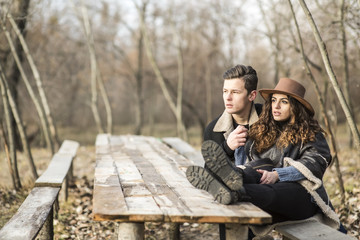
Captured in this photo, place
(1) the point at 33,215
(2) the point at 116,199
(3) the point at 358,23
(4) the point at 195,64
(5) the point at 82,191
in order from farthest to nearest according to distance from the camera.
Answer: (4) the point at 195,64, (5) the point at 82,191, (3) the point at 358,23, (1) the point at 33,215, (2) the point at 116,199

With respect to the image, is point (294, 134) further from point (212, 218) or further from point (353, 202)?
point (353, 202)

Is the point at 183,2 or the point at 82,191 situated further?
the point at 183,2

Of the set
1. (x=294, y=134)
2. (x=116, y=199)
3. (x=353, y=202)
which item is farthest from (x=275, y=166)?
(x=353, y=202)

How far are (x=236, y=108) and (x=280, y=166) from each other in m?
0.64

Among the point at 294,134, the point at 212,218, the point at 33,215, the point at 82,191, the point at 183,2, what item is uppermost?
the point at 183,2

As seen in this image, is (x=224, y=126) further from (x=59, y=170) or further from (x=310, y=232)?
(x=59, y=170)

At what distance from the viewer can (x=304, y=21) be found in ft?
30.1

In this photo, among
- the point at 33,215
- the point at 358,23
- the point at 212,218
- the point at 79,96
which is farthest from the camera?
the point at 79,96

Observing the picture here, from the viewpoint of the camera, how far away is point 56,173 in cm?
458

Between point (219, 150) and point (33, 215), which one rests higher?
point (219, 150)

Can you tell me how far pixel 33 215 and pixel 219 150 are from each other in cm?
153

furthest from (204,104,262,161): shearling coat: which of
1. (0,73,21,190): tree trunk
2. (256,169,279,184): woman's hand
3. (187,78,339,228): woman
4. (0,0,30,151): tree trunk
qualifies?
(0,0,30,151): tree trunk

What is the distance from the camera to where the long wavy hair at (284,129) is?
3156 mm

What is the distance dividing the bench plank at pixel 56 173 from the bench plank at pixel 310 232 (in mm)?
2268
